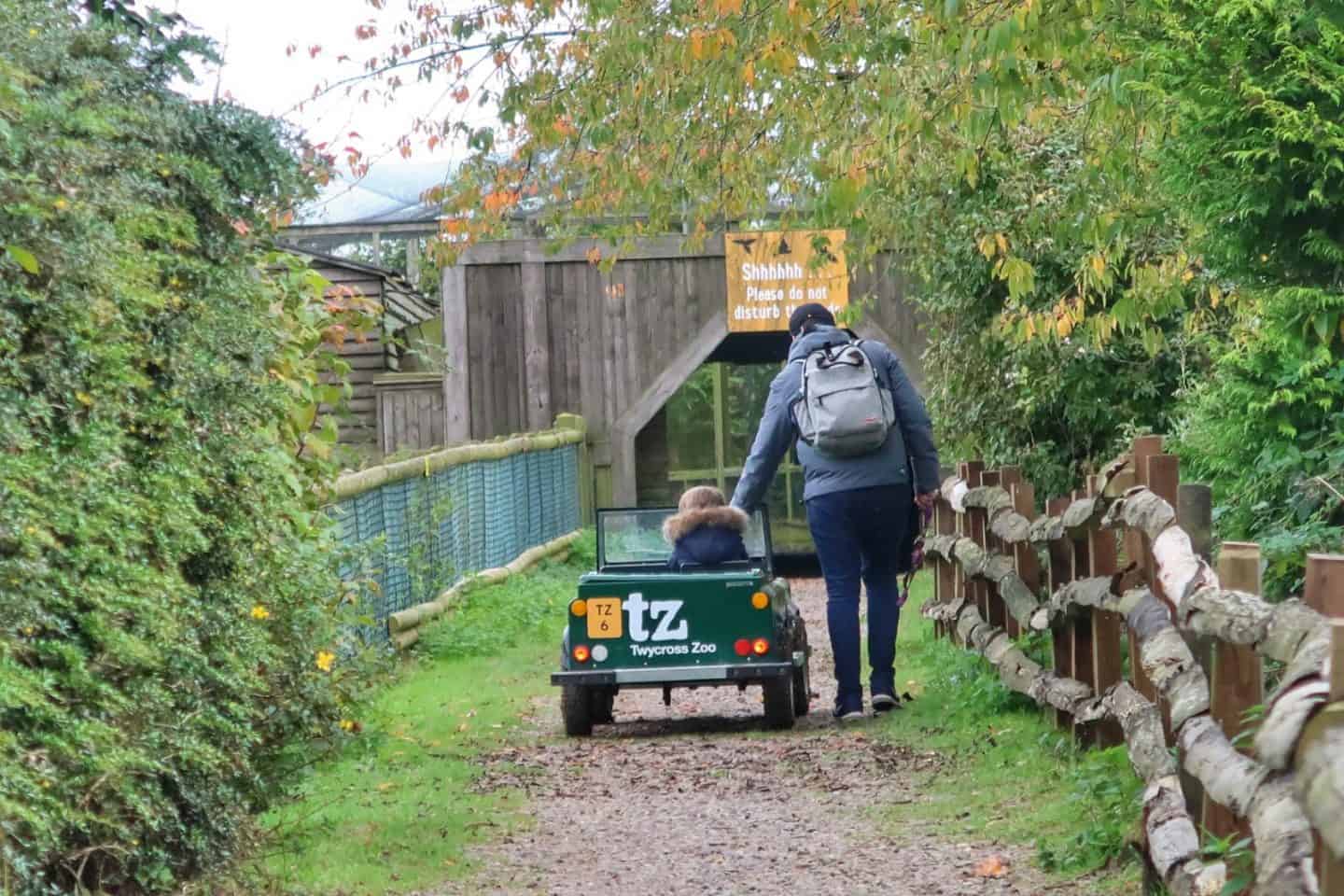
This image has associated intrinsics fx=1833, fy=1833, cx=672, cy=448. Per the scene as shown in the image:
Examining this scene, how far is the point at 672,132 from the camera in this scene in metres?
10.5

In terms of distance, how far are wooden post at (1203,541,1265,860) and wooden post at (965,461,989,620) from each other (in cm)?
512

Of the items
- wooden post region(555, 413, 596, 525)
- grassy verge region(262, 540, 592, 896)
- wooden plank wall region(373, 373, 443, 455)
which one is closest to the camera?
grassy verge region(262, 540, 592, 896)

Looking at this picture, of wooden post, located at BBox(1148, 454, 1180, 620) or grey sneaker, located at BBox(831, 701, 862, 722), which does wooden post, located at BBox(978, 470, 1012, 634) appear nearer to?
grey sneaker, located at BBox(831, 701, 862, 722)

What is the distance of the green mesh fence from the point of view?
→ 38.2 ft

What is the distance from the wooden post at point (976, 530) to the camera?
9.73 metres

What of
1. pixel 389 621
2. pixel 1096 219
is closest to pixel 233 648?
pixel 1096 219

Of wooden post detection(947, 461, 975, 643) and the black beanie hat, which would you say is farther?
wooden post detection(947, 461, 975, 643)

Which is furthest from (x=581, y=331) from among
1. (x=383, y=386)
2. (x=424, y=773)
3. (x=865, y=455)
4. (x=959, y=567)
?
(x=424, y=773)

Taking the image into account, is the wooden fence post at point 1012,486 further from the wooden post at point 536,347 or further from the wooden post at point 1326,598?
the wooden post at point 536,347

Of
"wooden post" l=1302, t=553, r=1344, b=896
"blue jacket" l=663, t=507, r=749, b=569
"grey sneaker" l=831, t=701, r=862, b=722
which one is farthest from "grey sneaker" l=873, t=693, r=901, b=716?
"wooden post" l=1302, t=553, r=1344, b=896

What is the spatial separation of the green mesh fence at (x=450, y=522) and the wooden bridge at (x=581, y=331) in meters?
1.01

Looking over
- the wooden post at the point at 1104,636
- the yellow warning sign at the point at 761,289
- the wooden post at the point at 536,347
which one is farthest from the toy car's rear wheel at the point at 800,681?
the wooden post at the point at 536,347

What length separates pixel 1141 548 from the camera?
5844 millimetres

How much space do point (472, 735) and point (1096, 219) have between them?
156 inches
